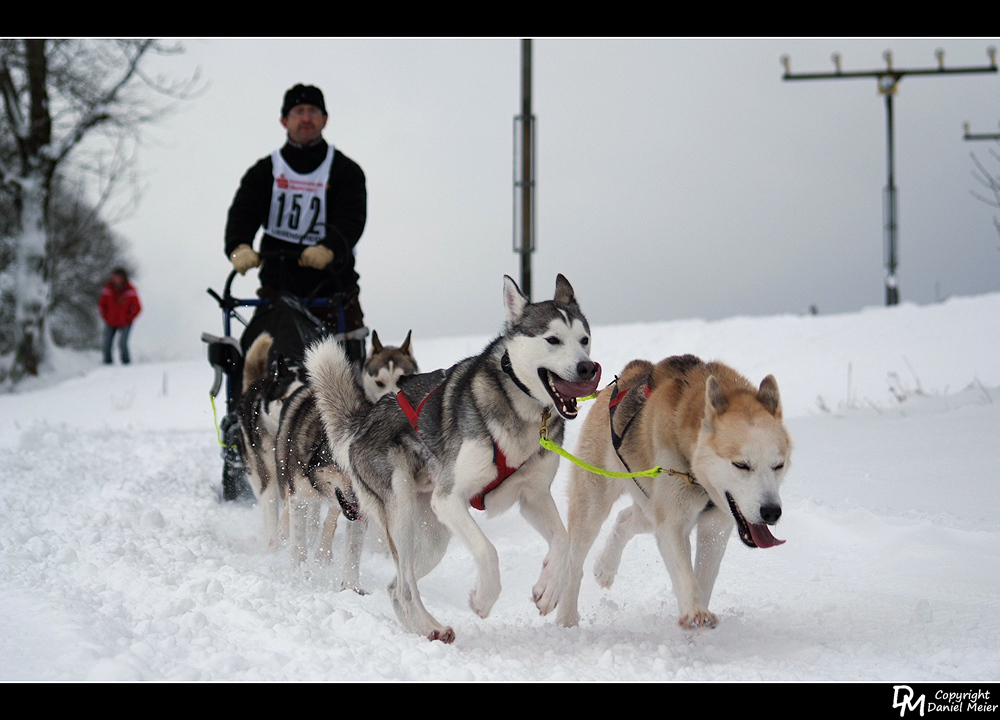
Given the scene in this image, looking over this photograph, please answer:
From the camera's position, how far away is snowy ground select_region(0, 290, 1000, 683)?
282 centimetres

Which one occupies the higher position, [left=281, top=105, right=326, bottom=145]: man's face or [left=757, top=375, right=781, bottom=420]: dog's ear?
[left=281, top=105, right=326, bottom=145]: man's face

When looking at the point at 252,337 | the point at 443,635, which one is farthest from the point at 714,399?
the point at 252,337

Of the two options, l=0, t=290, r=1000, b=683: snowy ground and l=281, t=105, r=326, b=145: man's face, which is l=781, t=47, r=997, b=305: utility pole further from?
l=281, t=105, r=326, b=145: man's face

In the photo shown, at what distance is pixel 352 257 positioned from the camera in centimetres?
579

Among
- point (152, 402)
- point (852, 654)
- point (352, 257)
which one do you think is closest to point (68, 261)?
point (152, 402)

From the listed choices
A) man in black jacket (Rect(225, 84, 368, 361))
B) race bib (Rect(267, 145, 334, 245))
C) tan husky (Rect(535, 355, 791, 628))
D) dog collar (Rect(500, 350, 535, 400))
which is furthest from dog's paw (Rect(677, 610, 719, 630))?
race bib (Rect(267, 145, 334, 245))

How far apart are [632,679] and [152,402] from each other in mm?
11531

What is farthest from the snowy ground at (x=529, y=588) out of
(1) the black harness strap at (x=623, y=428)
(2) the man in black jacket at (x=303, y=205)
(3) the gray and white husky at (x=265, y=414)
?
(2) the man in black jacket at (x=303, y=205)

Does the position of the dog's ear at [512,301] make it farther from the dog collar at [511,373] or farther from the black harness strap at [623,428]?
the black harness strap at [623,428]

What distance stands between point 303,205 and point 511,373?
3.12 m

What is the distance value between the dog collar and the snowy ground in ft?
3.10

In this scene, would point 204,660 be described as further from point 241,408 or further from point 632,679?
point 241,408

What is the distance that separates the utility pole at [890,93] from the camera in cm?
1662

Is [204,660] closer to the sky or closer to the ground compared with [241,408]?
closer to the ground
